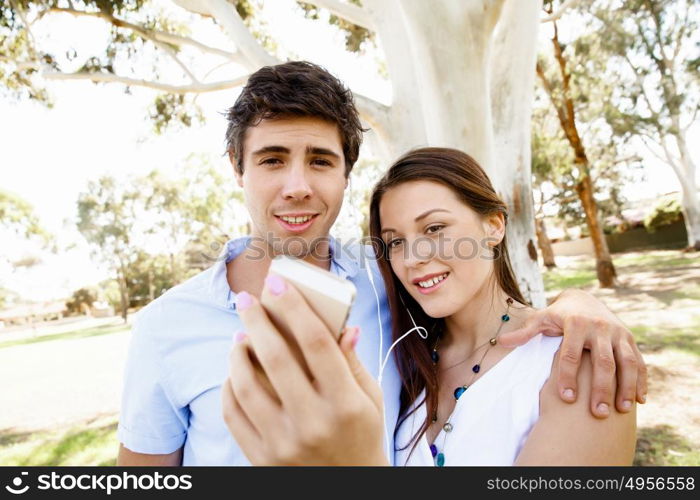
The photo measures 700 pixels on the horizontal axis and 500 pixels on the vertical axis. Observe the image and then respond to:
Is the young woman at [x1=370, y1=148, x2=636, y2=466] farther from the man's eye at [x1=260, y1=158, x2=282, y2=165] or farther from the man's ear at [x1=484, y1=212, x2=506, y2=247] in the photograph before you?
the man's eye at [x1=260, y1=158, x2=282, y2=165]

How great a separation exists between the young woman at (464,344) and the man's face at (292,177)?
0.30m

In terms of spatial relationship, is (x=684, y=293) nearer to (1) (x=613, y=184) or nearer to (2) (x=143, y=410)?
(2) (x=143, y=410)

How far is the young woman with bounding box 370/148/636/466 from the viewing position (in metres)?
1.38

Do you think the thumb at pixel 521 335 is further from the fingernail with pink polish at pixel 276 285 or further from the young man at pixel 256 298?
the fingernail with pink polish at pixel 276 285

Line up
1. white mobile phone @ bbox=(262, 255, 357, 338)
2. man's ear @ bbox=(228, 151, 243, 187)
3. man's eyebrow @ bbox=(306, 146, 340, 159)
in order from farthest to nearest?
man's ear @ bbox=(228, 151, 243, 187), man's eyebrow @ bbox=(306, 146, 340, 159), white mobile phone @ bbox=(262, 255, 357, 338)

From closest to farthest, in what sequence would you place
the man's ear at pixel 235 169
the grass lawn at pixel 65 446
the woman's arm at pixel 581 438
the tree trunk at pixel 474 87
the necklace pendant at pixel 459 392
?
the woman's arm at pixel 581 438
the necklace pendant at pixel 459 392
the man's ear at pixel 235 169
the tree trunk at pixel 474 87
the grass lawn at pixel 65 446

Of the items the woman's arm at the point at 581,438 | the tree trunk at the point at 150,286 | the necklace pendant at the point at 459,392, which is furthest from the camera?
the tree trunk at the point at 150,286

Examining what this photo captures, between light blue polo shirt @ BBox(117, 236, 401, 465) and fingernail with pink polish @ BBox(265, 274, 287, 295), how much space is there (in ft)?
3.36

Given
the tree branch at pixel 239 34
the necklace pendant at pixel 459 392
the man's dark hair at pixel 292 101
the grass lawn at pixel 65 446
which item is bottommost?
the grass lawn at pixel 65 446

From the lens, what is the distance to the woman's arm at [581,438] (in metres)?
1.33

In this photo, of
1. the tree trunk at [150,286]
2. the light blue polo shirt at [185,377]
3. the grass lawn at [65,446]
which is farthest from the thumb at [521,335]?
the tree trunk at [150,286]

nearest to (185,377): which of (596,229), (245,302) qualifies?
(245,302)

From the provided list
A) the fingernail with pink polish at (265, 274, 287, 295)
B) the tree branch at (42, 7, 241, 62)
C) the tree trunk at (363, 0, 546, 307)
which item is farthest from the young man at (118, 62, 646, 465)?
the tree branch at (42, 7, 241, 62)
